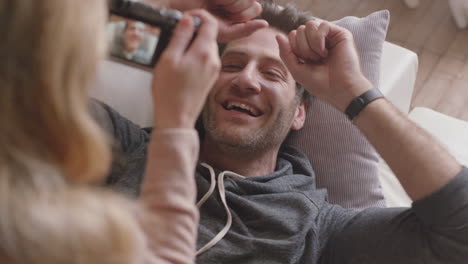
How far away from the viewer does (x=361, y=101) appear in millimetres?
1225

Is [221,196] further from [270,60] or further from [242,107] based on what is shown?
[270,60]

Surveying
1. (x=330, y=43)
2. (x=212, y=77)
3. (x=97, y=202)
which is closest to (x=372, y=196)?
(x=330, y=43)

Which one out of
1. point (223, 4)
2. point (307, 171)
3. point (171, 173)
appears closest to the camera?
point (171, 173)

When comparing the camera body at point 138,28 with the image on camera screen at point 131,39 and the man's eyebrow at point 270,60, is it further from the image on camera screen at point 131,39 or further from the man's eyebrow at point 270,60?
the man's eyebrow at point 270,60

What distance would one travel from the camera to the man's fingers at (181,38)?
2.40 feet

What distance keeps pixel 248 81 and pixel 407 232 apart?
58 centimetres

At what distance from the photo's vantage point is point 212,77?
2.45ft

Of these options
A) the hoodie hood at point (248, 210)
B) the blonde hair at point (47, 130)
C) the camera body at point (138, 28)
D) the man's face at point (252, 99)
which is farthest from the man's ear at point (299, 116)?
the blonde hair at point (47, 130)

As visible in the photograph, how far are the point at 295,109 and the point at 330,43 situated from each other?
0.94 feet

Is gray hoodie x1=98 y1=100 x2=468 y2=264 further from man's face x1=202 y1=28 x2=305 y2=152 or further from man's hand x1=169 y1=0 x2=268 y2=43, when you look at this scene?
man's hand x1=169 y1=0 x2=268 y2=43

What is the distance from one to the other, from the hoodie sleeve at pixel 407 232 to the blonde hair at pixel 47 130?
81 cm

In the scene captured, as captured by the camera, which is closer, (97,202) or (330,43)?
(97,202)

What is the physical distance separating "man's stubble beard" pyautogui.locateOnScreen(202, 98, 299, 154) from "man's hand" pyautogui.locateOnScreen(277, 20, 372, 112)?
0.56ft

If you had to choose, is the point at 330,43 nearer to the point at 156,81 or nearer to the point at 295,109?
the point at 295,109
